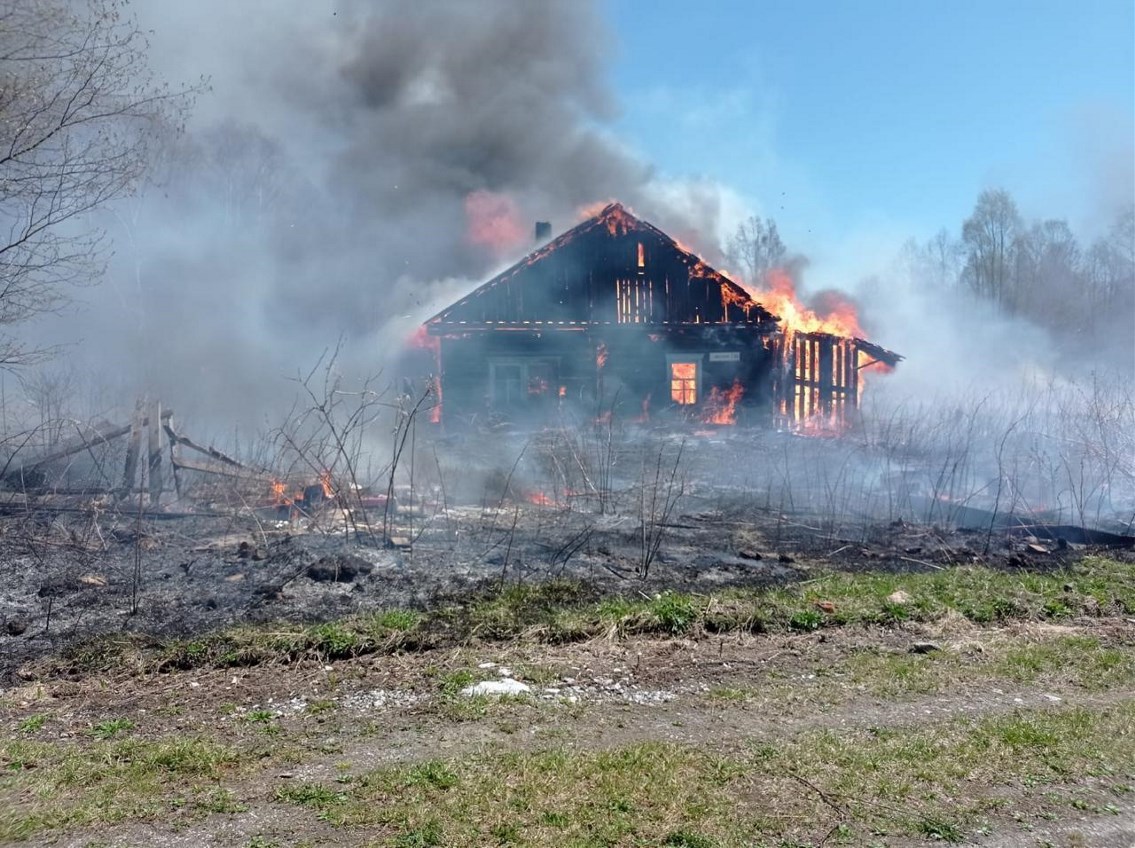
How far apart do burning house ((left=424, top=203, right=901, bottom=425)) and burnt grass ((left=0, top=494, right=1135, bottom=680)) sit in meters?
12.0

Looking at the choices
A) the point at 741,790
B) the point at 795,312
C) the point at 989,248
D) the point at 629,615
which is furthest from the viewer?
the point at 989,248

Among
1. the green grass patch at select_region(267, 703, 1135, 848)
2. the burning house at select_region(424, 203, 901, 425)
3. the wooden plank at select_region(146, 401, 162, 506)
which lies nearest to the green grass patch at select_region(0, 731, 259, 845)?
the green grass patch at select_region(267, 703, 1135, 848)

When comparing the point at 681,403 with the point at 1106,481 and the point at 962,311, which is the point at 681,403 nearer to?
the point at 1106,481

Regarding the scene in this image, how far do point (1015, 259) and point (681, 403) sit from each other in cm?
4433

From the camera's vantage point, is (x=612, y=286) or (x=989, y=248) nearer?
(x=612, y=286)

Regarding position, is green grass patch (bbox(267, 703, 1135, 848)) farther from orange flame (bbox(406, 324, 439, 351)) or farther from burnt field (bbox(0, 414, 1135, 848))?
orange flame (bbox(406, 324, 439, 351))

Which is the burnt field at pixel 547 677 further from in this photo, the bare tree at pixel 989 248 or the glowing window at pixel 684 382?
the bare tree at pixel 989 248

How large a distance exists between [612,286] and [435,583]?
16.1 m

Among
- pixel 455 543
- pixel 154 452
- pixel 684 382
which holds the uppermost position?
pixel 684 382

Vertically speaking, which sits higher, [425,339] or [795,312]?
[795,312]

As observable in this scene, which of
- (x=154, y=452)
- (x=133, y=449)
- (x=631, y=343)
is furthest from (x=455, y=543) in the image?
(x=631, y=343)

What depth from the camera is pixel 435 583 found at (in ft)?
24.7

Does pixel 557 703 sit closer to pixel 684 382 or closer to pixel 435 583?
pixel 435 583

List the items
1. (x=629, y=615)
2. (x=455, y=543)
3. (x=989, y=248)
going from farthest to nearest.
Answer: (x=989, y=248) < (x=455, y=543) < (x=629, y=615)
